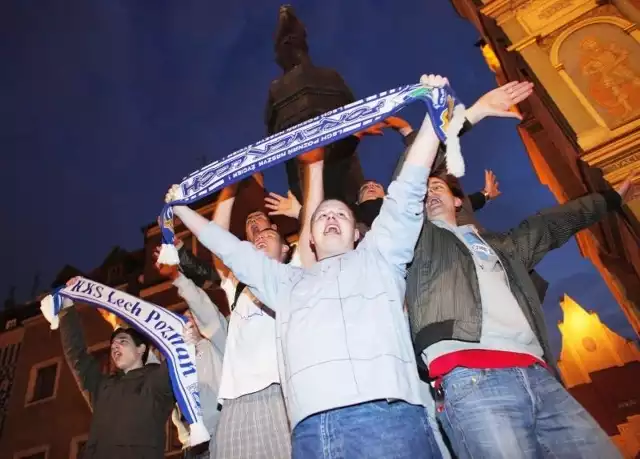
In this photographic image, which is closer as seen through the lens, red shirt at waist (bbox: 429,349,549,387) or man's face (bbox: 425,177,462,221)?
red shirt at waist (bbox: 429,349,549,387)

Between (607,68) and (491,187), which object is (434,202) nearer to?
(491,187)

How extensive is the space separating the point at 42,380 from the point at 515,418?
17.3m

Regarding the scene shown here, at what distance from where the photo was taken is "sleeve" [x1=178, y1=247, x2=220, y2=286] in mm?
3592

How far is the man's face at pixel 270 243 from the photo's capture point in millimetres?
3277

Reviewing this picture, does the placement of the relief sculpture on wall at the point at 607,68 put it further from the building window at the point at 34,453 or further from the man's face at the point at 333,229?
the building window at the point at 34,453

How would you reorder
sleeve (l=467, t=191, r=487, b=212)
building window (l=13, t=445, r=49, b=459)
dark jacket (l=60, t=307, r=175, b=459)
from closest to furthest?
1. dark jacket (l=60, t=307, r=175, b=459)
2. sleeve (l=467, t=191, r=487, b=212)
3. building window (l=13, t=445, r=49, b=459)

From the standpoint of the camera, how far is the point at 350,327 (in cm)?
193

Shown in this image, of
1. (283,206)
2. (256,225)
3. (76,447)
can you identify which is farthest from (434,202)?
(76,447)

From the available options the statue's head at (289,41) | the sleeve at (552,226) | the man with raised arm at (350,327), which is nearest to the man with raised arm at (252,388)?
the man with raised arm at (350,327)

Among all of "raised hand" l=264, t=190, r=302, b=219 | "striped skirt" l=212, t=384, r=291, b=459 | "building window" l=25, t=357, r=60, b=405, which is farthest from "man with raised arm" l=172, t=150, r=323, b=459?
"building window" l=25, t=357, r=60, b=405

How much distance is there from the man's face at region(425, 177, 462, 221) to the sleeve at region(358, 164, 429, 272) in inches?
27.0

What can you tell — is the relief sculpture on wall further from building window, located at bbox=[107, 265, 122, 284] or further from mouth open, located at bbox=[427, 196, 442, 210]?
building window, located at bbox=[107, 265, 122, 284]

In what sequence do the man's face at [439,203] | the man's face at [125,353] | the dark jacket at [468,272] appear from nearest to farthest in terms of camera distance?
the dark jacket at [468,272] → the man's face at [439,203] → the man's face at [125,353]

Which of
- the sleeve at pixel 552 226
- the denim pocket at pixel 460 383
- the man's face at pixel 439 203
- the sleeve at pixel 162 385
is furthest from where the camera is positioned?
→ the sleeve at pixel 162 385
